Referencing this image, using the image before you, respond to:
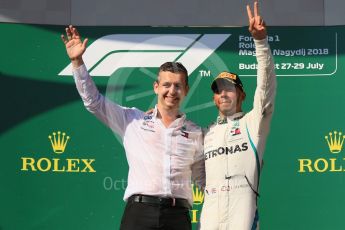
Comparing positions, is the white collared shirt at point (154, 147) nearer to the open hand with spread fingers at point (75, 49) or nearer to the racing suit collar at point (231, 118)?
the open hand with spread fingers at point (75, 49)

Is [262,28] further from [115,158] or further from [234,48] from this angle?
[115,158]

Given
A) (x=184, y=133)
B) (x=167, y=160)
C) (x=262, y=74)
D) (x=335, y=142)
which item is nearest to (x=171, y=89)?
(x=184, y=133)

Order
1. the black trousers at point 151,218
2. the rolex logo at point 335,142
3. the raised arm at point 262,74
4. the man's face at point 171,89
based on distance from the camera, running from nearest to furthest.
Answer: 1. the raised arm at point 262,74
2. the black trousers at point 151,218
3. the man's face at point 171,89
4. the rolex logo at point 335,142

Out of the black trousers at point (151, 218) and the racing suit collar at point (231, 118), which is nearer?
the black trousers at point (151, 218)

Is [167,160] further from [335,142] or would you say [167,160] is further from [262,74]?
[335,142]

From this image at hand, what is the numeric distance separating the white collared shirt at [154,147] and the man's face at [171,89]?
4.5 inches

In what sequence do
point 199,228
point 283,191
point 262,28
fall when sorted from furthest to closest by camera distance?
point 283,191, point 199,228, point 262,28

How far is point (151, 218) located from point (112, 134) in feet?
5.86

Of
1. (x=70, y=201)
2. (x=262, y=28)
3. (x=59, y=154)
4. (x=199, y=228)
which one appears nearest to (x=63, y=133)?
(x=59, y=154)

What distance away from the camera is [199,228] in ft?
11.1

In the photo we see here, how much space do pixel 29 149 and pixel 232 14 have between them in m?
1.85

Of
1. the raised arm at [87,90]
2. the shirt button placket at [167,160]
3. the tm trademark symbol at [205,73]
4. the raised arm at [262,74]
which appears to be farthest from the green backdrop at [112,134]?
the raised arm at [262,74]

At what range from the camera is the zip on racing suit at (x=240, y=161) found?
10.7 feet

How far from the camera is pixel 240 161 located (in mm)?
3344
